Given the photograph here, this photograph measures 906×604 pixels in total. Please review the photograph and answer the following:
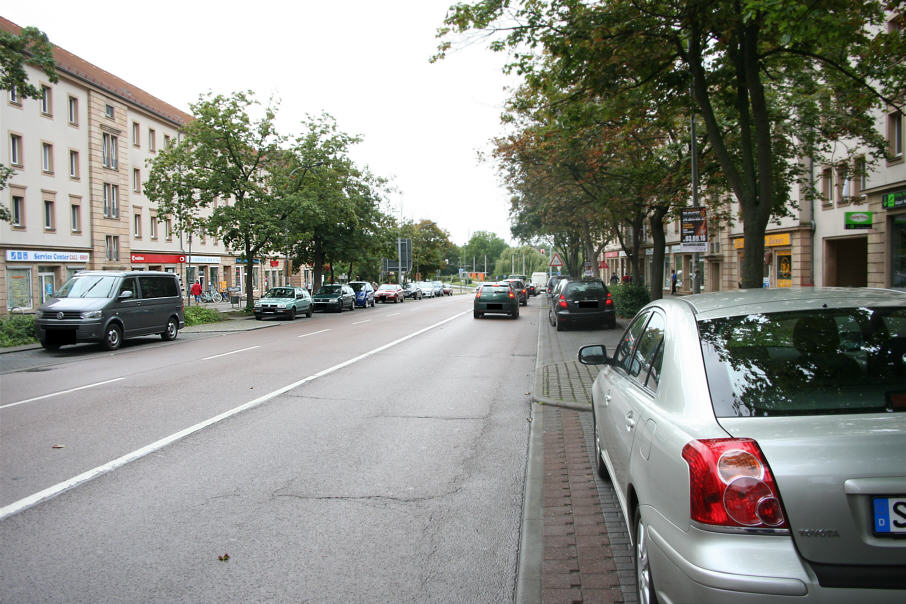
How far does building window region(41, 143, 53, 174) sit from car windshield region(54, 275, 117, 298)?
22501mm

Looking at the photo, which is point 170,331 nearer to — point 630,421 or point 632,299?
point 632,299

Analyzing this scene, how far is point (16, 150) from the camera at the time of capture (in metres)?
34.1

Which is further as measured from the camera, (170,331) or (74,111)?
(74,111)

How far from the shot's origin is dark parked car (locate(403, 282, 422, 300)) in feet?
208

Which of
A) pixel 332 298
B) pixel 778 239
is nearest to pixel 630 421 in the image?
pixel 778 239

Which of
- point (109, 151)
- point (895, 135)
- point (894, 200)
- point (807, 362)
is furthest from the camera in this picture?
point (109, 151)

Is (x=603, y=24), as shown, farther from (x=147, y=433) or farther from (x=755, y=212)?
(x=147, y=433)

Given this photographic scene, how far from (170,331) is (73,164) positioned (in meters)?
24.5

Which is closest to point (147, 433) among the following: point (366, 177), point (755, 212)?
point (755, 212)

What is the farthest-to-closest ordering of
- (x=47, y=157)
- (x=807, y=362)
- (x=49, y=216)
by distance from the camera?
(x=49, y=216) < (x=47, y=157) < (x=807, y=362)

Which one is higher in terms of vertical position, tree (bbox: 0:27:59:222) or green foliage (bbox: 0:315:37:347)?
tree (bbox: 0:27:59:222)

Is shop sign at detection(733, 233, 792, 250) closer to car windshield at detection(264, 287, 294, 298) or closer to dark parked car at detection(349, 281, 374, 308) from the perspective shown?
dark parked car at detection(349, 281, 374, 308)

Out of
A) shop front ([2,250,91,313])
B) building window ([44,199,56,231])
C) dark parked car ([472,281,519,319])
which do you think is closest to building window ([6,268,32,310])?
shop front ([2,250,91,313])

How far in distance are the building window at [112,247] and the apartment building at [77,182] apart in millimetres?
62
